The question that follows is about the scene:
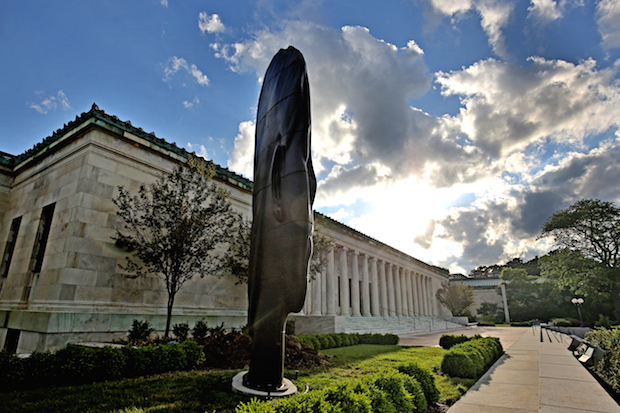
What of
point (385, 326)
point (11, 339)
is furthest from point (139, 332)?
point (385, 326)

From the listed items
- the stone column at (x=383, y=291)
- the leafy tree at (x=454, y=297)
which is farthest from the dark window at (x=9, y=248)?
the leafy tree at (x=454, y=297)

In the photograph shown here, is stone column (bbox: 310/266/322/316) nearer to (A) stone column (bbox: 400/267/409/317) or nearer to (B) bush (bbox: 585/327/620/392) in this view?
(B) bush (bbox: 585/327/620/392)

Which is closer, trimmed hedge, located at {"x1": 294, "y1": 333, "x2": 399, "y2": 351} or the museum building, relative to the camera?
the museum building

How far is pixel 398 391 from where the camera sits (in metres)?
5.68

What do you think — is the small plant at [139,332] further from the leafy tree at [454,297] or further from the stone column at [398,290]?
the leafy tree at [454,297]

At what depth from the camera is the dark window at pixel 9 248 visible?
17234 millimetres

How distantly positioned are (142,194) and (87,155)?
9.21 ft

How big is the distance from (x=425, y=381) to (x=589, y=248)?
4930 centimetres

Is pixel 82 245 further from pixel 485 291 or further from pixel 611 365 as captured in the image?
pixel 485 291

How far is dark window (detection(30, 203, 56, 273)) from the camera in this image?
591 inches

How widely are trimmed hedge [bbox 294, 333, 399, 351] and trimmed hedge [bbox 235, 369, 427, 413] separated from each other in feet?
30.6

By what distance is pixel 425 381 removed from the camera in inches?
281

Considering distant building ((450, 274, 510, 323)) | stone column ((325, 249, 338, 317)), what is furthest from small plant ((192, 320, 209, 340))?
distant building ((450, 274, 510, 323))

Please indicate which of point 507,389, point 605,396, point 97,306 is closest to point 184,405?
point 507,389
